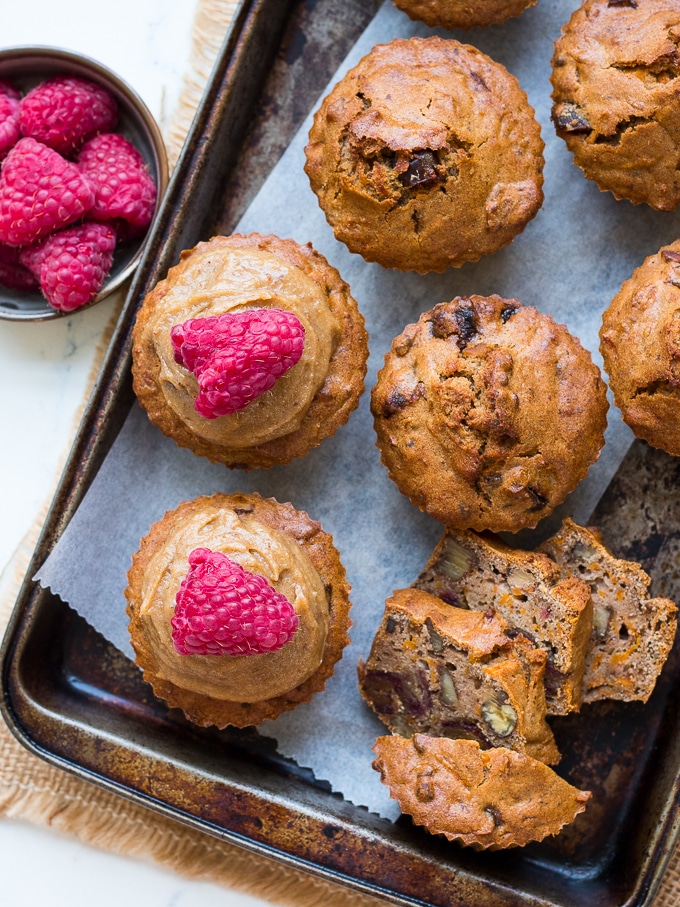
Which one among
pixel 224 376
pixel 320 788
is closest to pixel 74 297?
pixel 224 376

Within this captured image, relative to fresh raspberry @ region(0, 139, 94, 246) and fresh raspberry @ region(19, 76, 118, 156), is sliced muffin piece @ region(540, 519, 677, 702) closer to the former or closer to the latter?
fresh raspberry @ region(0, 139, 94, 246)

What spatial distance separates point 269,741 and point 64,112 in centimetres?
196

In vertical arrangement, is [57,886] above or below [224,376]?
below

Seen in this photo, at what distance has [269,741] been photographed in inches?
113

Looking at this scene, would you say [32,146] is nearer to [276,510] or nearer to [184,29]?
[184,29]

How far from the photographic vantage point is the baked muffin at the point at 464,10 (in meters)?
2.64

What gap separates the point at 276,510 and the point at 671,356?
114 centimetres

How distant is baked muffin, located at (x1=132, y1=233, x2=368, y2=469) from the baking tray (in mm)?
168

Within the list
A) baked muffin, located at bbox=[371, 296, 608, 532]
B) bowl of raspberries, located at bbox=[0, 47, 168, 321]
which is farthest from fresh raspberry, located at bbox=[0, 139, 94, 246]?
baked muffin, located at bbox=[371, 296, 608, 532]

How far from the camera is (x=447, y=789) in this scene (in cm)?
248

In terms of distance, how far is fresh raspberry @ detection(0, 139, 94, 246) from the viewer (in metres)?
2.63

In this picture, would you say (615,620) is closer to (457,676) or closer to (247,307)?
(457,676)

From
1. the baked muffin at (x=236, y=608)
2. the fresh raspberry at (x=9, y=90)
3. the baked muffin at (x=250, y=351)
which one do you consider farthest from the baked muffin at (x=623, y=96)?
the fresh raspberry at (x=9, y=90)

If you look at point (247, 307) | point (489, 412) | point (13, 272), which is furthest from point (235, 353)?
point (13, 272)
